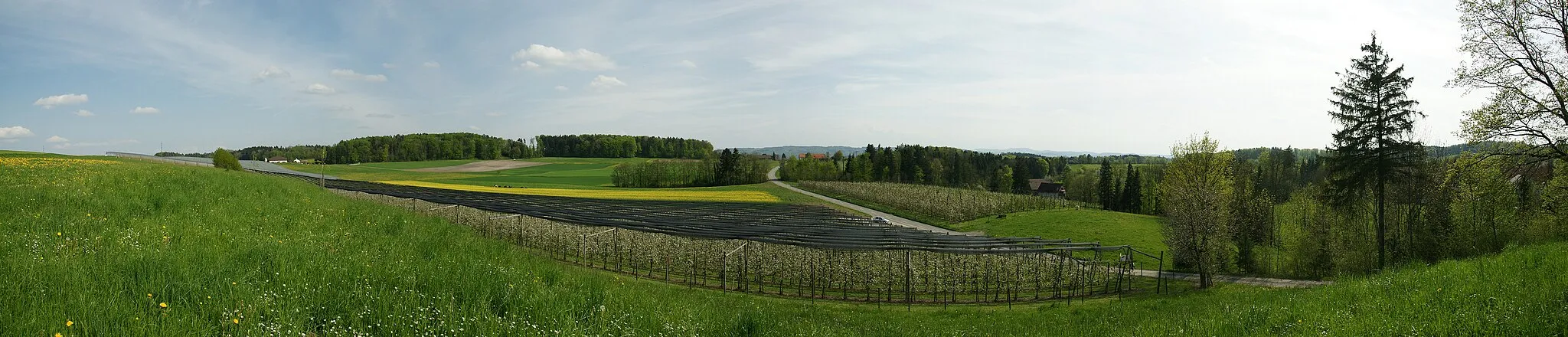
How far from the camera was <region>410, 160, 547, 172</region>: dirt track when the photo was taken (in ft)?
329

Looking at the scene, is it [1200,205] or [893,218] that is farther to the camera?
[893,218]

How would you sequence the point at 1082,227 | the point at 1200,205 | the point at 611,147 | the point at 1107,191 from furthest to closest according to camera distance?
the point at 611,147
the point at 1107,191
the point at 1082,227
the point at 1200,205

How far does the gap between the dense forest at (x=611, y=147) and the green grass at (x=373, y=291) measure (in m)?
136

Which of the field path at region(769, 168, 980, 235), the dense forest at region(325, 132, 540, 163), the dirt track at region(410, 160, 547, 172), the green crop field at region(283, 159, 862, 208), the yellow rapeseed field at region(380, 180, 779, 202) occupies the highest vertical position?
the dense forest at region(325, 132, 540, 163)

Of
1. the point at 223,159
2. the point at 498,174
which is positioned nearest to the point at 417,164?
the point at 498,174

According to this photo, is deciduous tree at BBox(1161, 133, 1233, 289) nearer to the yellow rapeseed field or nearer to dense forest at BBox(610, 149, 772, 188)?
the yellow rapeseed field

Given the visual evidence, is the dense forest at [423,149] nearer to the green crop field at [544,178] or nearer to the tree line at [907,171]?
the green crop field at [544,178]

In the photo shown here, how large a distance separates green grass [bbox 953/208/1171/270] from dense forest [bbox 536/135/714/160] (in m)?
102

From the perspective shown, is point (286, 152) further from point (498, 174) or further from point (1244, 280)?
point (1244, 280)

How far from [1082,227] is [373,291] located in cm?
4733

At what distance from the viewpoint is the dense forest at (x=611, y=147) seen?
149000 mm

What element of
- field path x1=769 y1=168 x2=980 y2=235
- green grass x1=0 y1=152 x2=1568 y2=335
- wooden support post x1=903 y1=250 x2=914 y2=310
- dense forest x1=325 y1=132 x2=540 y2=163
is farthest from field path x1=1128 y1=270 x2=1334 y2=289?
dense forest x1=325 y1=132 x2=540 y2=163

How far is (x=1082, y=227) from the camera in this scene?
147 feet

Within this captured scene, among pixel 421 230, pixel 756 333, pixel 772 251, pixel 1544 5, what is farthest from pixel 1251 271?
pixel 421 230
